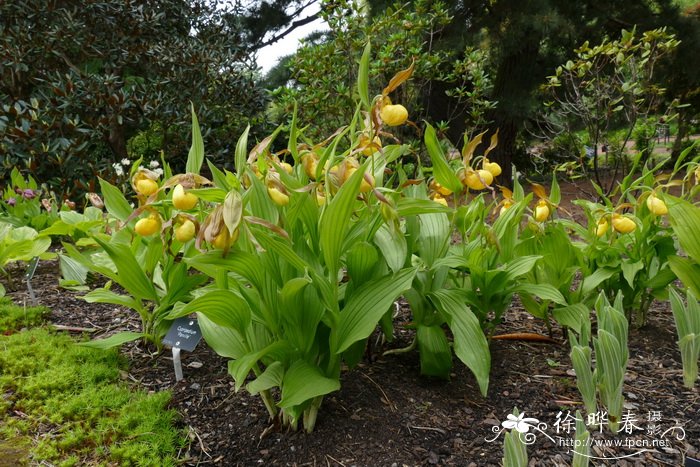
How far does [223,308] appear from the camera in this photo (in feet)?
3.31

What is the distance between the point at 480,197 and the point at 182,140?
3.21 metres

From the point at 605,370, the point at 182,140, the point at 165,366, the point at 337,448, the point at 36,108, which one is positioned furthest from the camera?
the point at 182,140

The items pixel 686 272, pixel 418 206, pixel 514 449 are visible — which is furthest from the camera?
pixel 686 272

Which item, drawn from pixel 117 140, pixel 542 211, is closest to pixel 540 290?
pixel 542 211

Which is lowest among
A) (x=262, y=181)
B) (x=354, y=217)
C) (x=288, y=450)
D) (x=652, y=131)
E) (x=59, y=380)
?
(x=652, y=131)

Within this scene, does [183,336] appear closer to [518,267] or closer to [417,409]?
[417,409]

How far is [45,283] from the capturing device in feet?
7.59

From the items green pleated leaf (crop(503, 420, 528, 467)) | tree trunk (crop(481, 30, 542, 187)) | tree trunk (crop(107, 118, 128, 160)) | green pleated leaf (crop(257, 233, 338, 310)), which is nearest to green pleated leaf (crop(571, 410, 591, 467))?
green pleated leaf (crop(503, 420, 528, 467))

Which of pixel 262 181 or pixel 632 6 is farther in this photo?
pixel 632 6

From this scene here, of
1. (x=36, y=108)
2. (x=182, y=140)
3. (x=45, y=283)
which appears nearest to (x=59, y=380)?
(x=45, y=283)

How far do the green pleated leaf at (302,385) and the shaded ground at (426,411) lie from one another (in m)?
0.18

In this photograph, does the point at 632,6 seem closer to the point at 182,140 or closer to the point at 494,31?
the point at 494,31

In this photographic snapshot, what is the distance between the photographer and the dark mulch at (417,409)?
1.08 metres

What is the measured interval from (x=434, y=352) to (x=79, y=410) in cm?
96
